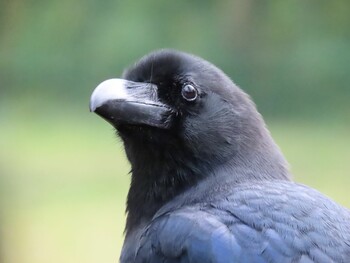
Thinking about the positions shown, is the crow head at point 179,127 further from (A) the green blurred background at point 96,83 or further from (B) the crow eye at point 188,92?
(A) the green blurred background at point 96,83

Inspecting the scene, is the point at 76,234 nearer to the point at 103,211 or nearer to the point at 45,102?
the point at 103,211

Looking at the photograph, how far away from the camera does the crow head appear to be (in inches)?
52.4

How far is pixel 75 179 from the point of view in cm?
219

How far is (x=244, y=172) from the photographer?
1.34 m

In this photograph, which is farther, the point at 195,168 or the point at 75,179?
the point at 75,179

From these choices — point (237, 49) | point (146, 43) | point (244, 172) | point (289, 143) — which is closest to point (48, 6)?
point (146, 43)

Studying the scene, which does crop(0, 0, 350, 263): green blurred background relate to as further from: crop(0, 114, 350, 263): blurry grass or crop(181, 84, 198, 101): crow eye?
crop(181, 84, 198, 101): crow eye

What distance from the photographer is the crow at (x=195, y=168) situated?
119 cm

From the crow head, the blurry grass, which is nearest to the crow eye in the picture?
the crow head

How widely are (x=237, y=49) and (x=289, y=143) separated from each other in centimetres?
34

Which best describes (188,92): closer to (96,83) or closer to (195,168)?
(195,168)

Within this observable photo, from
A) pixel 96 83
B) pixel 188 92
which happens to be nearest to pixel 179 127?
pixel 188 92

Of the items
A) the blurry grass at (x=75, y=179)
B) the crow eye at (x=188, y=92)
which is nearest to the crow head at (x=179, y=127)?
the crow eye at (x=188, y=92)

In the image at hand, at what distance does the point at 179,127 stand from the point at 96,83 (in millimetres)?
856
